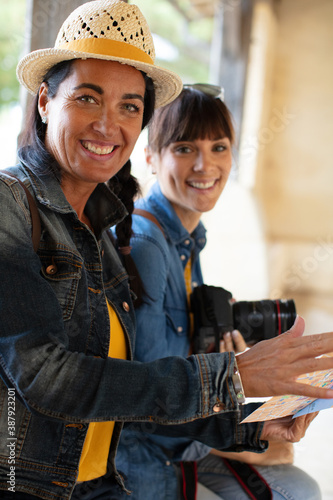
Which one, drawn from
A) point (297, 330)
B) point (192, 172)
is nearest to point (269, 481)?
point (297, 330)

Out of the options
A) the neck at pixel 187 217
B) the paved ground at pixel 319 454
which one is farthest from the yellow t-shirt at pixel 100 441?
the paved ground at pixel 319 454

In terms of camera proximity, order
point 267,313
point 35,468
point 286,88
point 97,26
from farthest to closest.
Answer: point 286,88, point 267,313, point 97,26, point 35,468

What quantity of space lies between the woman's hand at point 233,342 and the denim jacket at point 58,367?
561mm

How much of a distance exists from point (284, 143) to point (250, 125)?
0.83 m

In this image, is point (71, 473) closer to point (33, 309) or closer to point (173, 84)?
point (33, 309)

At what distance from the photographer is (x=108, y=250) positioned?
135 centimetres

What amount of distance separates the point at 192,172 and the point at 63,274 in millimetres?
880

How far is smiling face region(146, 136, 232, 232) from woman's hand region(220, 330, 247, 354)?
0.45m

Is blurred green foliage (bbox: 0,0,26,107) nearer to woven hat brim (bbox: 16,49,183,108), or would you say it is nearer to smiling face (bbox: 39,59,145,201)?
woven hat brim (bbox: 16,49,183,108)

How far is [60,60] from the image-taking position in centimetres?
120

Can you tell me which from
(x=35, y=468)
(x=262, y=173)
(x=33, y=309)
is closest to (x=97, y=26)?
(x=33, y=309)

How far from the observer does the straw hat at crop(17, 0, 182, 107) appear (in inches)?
46.0

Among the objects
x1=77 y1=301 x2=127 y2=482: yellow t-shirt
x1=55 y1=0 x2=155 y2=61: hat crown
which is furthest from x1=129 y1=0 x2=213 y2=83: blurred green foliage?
x1=77 y1=301 x2=127 y2=482: yellow t-shirt

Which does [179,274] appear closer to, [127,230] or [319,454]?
[127,230]
